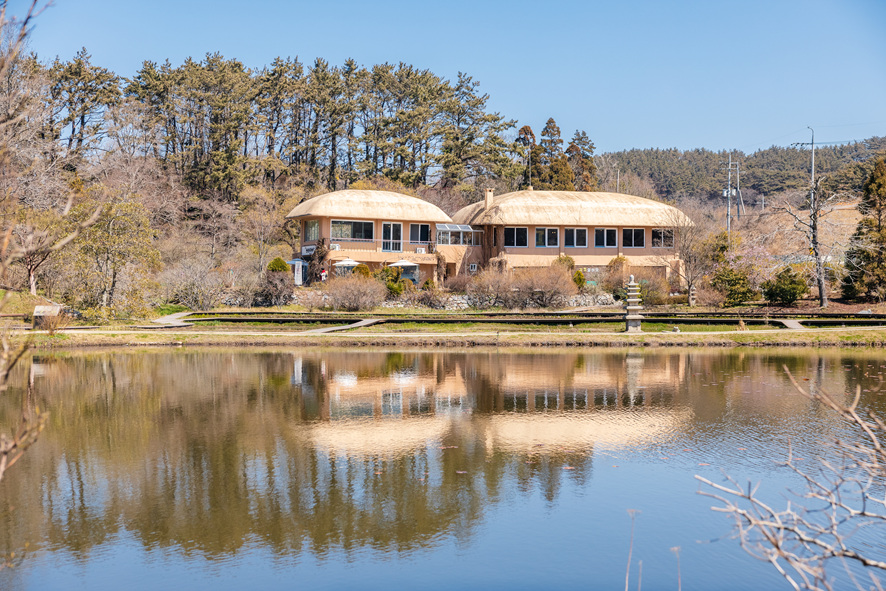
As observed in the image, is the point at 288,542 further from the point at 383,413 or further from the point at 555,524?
the point at 383,413

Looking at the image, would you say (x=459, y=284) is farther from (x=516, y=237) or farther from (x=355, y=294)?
(x=516, y=237)

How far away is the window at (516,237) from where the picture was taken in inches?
2133

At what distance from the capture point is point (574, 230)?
180ft

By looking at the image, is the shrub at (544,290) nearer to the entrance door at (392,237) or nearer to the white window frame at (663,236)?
the entrance door at (392,237)

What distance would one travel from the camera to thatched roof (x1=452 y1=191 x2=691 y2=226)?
53688 mm

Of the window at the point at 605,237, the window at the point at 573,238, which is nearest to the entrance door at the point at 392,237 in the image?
the window at the point at 573,238

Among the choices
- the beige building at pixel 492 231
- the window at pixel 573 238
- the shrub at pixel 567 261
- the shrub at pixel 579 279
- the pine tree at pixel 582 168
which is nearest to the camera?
the shrub at pixel 579 279

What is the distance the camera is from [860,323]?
112 ft

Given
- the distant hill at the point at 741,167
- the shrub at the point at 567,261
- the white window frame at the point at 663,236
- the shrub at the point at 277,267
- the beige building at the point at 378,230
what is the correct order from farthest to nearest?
the distant hill at the point at 741,167, the white window frame at the point at 663,236, the beige building at the point at 378,230, the shrub at the point at 567,261, the shrub at the point at 277,267

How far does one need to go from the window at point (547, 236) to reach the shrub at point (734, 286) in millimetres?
13280

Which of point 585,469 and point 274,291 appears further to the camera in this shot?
point 274,291

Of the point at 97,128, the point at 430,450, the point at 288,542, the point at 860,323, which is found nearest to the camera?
the point at 288,542

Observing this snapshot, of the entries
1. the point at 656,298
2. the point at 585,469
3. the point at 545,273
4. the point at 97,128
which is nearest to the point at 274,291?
the point at 545,273

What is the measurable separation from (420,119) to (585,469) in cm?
5845
